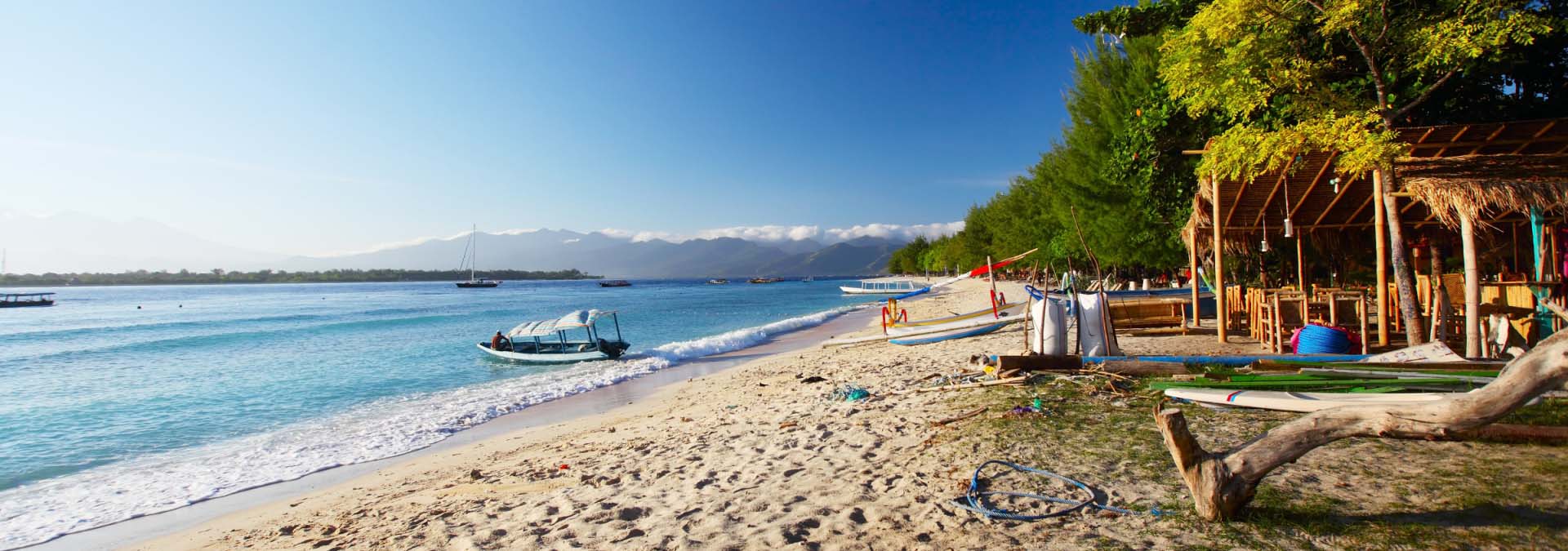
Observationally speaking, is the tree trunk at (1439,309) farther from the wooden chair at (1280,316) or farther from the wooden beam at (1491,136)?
the wooden beam at (1491,136)

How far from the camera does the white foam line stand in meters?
6.56

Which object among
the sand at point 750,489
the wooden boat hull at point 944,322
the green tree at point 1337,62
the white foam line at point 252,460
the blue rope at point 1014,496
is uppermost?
the green tree at point 1337,62

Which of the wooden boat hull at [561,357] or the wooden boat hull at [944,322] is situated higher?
the wooden boat hull at [944,322]

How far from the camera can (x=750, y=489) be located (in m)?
4.78

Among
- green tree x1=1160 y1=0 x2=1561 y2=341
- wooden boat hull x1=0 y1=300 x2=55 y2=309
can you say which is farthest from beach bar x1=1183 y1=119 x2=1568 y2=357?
wooden boat hull x1=0 y1=300 x2=55 y2=309

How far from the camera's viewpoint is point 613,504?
4688 mm

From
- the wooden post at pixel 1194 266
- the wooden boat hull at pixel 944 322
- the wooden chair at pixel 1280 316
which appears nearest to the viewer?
the wooden chair at pixel 1280 316

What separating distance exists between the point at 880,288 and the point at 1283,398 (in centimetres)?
6295

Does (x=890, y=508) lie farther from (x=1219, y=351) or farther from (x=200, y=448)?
(x=200, y=448)

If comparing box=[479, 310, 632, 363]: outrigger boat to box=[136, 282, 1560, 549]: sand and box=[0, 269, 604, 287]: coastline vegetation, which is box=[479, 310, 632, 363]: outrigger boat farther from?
box=[0, 269, 604, 287]: coastline vegetation

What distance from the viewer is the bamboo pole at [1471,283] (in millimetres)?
6520

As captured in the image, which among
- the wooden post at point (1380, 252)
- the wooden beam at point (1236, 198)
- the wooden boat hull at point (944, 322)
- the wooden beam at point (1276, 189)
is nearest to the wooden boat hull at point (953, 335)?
the wooden boat hull at point (944, 322)

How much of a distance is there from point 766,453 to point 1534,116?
1190 centimetres

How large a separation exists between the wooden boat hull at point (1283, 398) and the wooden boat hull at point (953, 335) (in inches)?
321
